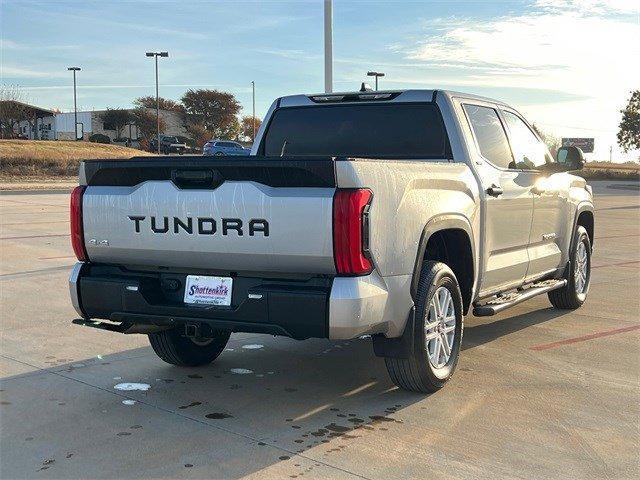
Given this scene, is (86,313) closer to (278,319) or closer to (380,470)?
(278,319)

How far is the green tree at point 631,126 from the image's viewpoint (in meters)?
73.3

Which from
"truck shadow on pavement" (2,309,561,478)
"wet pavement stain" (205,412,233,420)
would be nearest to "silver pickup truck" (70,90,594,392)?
"truck shadow on pavement" (2,309,561,478)

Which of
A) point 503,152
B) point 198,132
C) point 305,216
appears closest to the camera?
point 305,216

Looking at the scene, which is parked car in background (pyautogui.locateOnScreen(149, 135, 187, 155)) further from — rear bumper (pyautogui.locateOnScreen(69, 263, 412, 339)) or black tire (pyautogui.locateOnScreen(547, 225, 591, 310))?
rear bumper (pyautogui.locateOnScreen(69, 263, 412, 339))

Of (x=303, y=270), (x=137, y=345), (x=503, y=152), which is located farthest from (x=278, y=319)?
(x=503, y=152)

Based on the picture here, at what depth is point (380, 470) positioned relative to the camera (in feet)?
13.4

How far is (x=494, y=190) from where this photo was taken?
6254 mm

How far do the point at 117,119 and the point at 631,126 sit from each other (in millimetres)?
55391

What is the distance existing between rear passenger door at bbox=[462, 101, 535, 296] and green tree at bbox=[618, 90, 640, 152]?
72.0 meters

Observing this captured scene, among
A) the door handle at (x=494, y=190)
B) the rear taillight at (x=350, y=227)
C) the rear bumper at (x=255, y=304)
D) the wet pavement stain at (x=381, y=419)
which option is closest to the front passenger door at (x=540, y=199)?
the door handle at (x=494, y=190)

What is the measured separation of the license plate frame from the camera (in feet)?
16.1

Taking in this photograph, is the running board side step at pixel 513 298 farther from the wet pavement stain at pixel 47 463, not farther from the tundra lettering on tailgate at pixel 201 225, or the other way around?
the wet pavement stain at pixel 47 463

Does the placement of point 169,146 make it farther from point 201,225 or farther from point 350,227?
point 350,227

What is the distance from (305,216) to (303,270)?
0.32 meters
